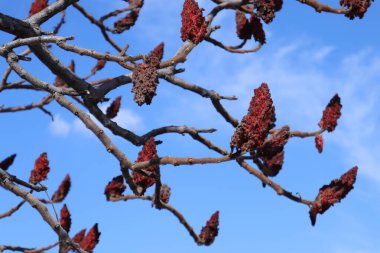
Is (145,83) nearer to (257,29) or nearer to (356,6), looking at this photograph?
(356,6)

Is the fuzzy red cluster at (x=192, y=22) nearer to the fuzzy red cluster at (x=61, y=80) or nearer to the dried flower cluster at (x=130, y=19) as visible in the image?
the dried flower cluster at (x=130, y=19)

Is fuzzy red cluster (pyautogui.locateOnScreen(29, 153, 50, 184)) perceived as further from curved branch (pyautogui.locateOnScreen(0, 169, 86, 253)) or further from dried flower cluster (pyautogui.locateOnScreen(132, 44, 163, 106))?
dried flower cluster (pyautogui.locateOnScreen(132, 44, 163, 106))

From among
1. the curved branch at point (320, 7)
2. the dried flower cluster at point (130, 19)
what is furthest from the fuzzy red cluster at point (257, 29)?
the dried flower cluster at point (130, 19)

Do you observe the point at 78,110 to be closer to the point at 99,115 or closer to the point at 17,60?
the point at 99,115

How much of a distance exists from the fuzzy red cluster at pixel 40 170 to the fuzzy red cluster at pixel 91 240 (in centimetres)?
90

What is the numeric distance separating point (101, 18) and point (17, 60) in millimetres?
3364

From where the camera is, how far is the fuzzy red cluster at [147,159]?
4.04 meters

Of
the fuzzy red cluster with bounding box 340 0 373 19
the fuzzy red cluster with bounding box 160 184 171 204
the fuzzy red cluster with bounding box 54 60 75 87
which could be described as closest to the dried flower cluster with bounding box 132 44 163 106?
the fuzzy red cluster with bounding box 160 184 171 204

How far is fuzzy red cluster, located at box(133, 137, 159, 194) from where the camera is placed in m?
4.04

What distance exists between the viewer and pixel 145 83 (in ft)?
11.8

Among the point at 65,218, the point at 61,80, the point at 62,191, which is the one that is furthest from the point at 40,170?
the point at 61,80

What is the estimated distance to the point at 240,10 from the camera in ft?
22.3

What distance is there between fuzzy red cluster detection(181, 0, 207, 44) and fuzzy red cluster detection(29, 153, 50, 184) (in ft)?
8.87

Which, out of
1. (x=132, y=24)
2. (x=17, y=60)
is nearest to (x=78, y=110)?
(x=17, y=60)
